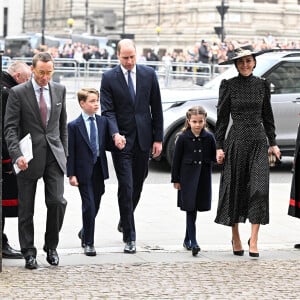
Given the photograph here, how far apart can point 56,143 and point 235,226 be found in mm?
1937

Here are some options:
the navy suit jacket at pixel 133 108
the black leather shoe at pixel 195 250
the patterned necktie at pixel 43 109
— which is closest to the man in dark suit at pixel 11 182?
the patterned necktie at pixel 43 109

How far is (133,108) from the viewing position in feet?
35.4

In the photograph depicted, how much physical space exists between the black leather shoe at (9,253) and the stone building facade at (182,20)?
173 ft

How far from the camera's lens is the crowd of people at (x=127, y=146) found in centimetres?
972

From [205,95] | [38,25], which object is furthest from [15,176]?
[38,25]

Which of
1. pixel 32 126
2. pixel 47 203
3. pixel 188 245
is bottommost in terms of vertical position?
pixel 188 245

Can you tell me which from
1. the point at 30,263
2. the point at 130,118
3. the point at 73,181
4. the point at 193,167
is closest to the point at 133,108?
the point at 130,118

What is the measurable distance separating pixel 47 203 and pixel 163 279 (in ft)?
4.02

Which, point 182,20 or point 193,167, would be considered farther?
point 182,20

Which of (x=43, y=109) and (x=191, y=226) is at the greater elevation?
(x=43, y=109)

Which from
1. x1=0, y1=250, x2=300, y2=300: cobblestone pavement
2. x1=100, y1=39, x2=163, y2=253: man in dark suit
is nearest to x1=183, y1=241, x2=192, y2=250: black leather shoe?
x1=0, y1=250, x2=300, y2=300: cobblestone pavement

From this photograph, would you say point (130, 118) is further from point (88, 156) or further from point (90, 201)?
point (90, 201)

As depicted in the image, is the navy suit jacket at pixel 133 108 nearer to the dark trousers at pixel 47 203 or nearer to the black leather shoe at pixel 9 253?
the dark trousers at pixel 47 203

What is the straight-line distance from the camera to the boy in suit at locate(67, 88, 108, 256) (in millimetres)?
10438
